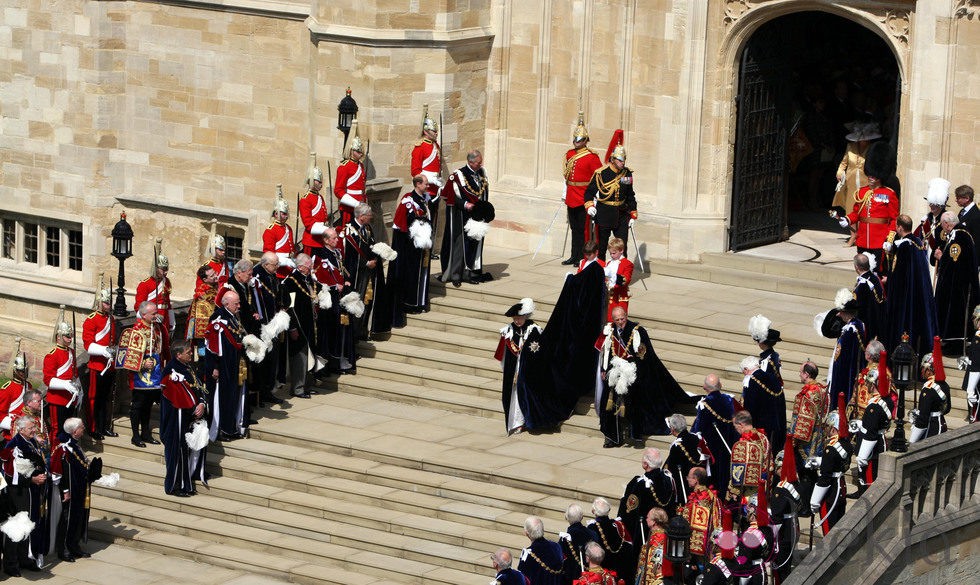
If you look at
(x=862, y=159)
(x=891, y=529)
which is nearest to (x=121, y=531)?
(x=891, y=529)

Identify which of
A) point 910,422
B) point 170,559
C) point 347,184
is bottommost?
point 170,559

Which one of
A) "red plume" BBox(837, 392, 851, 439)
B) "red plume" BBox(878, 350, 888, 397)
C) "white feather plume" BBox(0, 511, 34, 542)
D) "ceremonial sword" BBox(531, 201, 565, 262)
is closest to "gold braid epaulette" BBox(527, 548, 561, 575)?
"red plume" BBox(837, 392, 851, 439)

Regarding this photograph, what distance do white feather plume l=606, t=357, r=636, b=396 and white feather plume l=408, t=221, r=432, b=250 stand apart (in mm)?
4261

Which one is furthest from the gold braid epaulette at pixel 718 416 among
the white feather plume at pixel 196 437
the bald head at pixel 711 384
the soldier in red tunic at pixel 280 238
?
the soldier in red tunic at pixel 280 238

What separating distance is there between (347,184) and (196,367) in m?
4.35

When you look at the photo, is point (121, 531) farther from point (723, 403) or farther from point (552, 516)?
point (723, 403)

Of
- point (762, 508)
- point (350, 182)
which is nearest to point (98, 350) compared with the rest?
point (350, 182)

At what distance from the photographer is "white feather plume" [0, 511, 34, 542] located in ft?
79.9

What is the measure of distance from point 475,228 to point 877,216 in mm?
5245

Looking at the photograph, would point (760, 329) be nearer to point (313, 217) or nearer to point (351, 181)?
point (313, 217)

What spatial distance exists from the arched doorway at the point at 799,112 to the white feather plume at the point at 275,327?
23.7ft

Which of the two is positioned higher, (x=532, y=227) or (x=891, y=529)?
(x=532, y=227)

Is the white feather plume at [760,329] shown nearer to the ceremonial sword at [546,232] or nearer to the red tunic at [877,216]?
the red tunic at [877,216]

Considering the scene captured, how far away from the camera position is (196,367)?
26.6 metres
